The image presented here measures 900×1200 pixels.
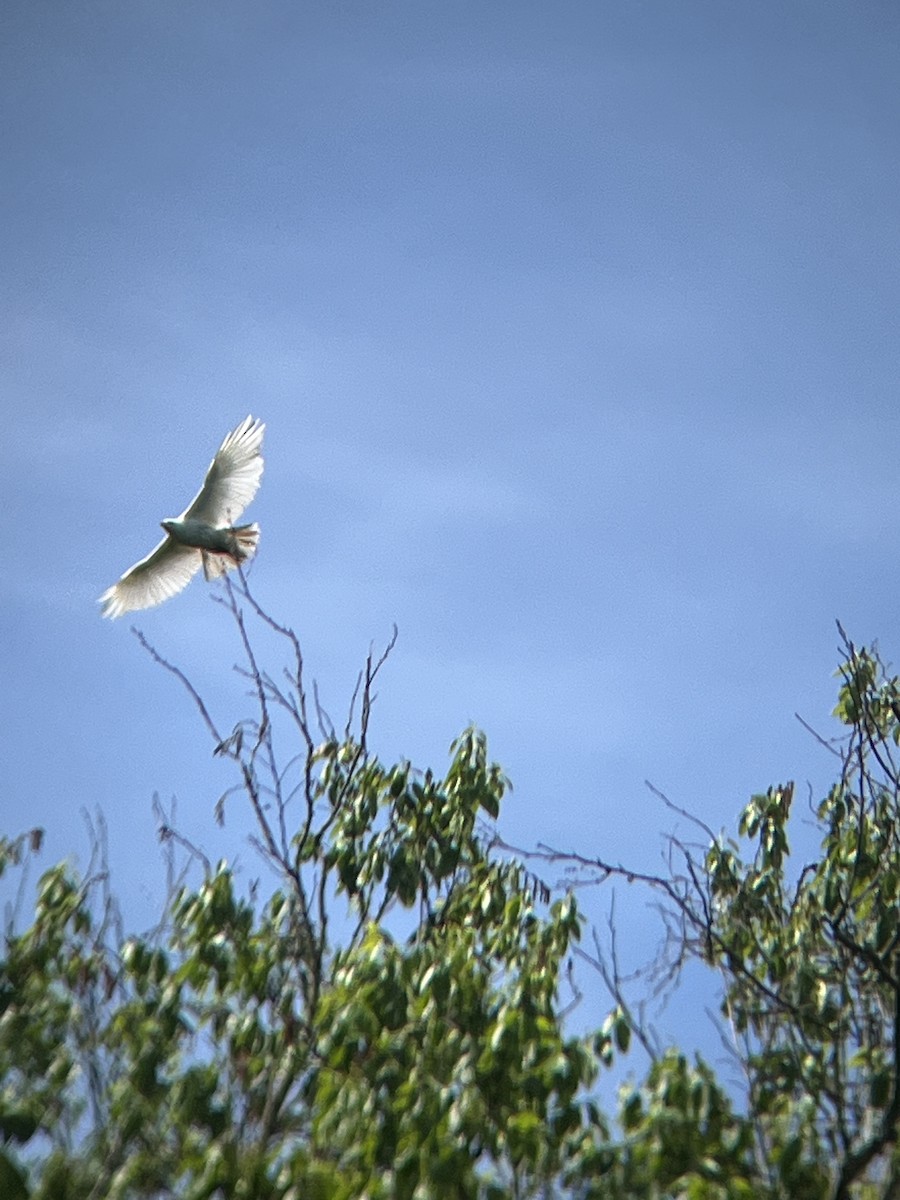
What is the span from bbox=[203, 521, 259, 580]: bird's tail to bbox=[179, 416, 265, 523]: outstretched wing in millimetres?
118

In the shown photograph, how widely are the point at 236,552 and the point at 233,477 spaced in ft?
1.47

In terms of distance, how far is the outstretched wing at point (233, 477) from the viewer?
8195 mm

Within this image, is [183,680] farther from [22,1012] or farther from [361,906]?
[22,1012]

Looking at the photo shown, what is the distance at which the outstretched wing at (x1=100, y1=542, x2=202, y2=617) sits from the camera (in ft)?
28.6

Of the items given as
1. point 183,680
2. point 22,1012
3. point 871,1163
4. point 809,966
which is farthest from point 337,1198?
point 183,680

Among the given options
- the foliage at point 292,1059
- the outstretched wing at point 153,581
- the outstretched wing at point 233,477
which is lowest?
the foliage at point 292,1059

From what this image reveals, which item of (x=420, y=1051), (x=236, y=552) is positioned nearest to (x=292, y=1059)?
(x=420, y=1051)

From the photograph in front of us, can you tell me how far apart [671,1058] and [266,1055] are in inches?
48.1

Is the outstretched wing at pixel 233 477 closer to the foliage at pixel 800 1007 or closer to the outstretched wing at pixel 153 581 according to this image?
the outstretched wing at pixel 153 581

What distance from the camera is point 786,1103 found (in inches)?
161

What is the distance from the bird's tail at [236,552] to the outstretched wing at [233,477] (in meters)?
0.12

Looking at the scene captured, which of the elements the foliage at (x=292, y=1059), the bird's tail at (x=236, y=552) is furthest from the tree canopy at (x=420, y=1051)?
the bird's tail at (x=236, y=552)

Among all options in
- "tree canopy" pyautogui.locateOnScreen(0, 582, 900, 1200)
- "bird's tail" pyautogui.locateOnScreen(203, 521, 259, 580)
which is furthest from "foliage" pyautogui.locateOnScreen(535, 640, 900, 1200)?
"bird's tail" pyautogui.locateOnScreen(203, 521, 259, 580)

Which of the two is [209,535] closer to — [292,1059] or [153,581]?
[153,581]
